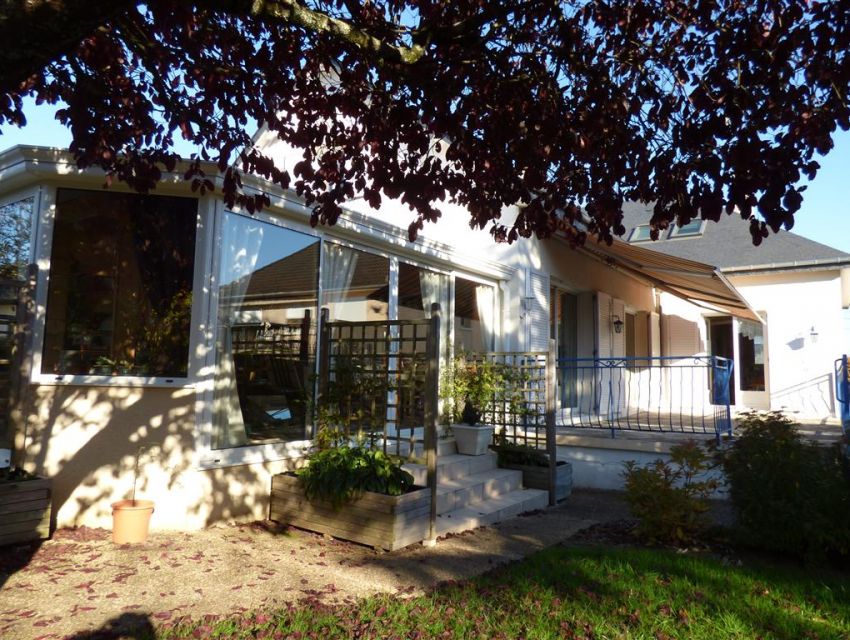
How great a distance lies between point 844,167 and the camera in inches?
252

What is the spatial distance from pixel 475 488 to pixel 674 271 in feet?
18.4

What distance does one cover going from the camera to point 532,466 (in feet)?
25.8

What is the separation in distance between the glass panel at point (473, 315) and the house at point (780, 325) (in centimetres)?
548

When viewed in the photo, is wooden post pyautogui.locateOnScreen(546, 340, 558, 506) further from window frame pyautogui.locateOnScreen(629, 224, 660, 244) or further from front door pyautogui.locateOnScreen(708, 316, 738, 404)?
window frame pyautogui.locateOnScreen(629, 224, 660, 244)

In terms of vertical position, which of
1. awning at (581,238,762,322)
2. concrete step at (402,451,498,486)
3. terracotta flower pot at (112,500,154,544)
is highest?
awning at (581,238,762,322)

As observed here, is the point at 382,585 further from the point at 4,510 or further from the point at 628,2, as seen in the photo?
the point at 628,2

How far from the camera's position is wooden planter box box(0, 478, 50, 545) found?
489 centimetres

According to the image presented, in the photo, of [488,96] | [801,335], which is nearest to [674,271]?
[801,335]

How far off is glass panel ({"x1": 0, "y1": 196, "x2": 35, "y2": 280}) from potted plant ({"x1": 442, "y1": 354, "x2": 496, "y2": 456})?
15.9 ft

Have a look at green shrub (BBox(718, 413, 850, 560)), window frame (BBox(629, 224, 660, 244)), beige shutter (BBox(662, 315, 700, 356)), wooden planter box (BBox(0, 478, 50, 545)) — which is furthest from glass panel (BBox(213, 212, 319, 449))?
window frame (BBox(629, 224, 660, 244))

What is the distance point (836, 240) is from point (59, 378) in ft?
49.4

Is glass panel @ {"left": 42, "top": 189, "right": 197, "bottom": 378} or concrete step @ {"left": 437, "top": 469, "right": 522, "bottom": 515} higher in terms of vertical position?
glass panel @ {"left": 42, "top": 189, "right": 197, "bottom": 378}

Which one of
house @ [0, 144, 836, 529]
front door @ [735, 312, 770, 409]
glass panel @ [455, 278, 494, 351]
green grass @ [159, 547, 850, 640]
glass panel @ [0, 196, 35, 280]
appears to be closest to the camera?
green grass @ [159, 547, 850, 640]

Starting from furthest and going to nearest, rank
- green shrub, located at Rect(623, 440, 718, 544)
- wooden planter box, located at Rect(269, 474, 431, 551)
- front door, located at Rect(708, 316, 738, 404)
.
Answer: front door, located at Rect(708, 316, 738, 404)
green shrub, located at Rect(623, 440, 718, 544)
wooden planter box, located at Rect(269, 474, 431, 551)
